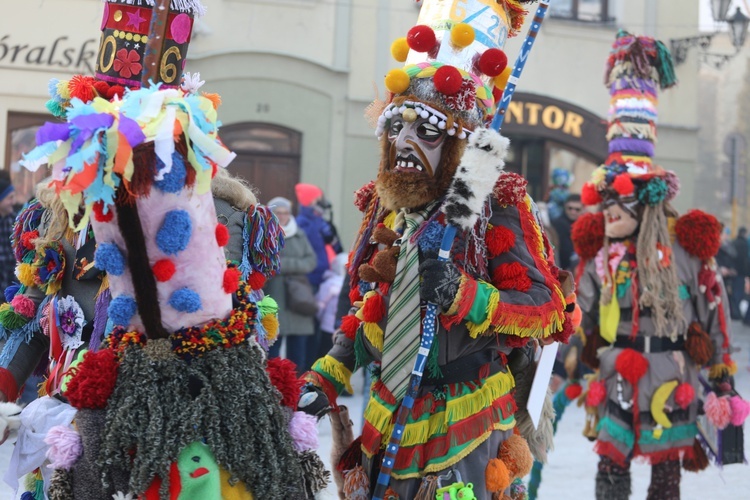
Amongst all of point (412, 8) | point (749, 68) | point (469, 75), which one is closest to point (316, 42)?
point (412, 8)

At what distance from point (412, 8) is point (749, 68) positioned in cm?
2341

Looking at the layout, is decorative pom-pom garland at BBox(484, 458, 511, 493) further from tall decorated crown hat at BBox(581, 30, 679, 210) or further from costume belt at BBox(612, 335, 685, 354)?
tall decorated crown hat at BBox(581, 30, 679, 210)

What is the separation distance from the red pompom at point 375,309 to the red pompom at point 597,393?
2899mm

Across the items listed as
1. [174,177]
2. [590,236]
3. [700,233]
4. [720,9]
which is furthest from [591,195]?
[720,9]

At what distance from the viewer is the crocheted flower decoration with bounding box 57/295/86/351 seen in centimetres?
346

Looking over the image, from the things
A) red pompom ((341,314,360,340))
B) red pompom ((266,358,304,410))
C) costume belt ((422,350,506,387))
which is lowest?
red pompom ((266,358,304,410))

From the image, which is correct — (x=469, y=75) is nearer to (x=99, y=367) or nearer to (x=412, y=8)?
(x=99, y=367)

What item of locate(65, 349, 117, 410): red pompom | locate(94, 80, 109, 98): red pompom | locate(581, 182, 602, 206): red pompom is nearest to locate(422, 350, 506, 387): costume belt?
locate(65, 349, 117, 410): red pompom

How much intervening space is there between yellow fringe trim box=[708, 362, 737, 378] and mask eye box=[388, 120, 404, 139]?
318cm

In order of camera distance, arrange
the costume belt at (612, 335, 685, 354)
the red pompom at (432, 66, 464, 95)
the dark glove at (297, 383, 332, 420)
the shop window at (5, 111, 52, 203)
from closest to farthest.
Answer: the dark glove at (297, 383, 332, 420) → the red pompom at (432, 66, 464, 95) → the costume belt at (612, 335, 685, 354) → the shop window at (5, 111, 52, 203)

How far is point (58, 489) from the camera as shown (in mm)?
2896

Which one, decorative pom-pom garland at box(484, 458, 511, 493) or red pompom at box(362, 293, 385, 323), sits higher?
red pompom at box(362, 293, 385, 323)

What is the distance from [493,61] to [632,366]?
9.46 ft

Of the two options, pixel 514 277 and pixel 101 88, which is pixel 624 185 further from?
pixel 101 88
